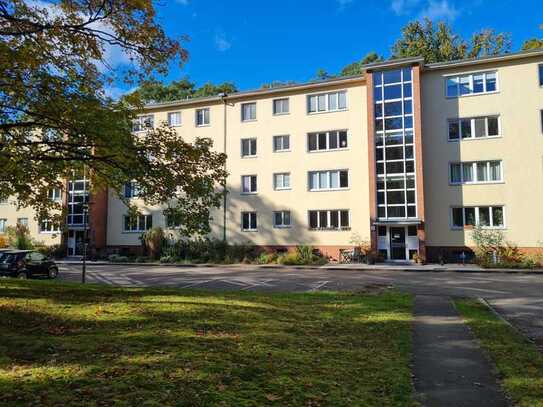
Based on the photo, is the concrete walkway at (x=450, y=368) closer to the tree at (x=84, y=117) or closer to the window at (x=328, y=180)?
the tree at (x=84, y=117)

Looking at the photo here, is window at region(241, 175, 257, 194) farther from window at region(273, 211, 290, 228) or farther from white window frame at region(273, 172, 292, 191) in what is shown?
window at region(273, 211, 290, 228)

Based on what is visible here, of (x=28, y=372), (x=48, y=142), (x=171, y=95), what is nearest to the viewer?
(x=28, y=372)

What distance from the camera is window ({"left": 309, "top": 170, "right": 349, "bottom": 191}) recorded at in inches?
1280

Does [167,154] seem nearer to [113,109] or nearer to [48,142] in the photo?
[113,109]

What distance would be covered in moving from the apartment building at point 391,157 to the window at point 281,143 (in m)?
0.08

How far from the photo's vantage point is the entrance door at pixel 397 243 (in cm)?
3006

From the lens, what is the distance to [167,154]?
1316 centimetres

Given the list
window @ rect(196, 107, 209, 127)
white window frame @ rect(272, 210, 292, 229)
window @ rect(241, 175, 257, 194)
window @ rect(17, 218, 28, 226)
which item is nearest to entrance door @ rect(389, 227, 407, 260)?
white window frame @ rect(272, 210, 292, 229)

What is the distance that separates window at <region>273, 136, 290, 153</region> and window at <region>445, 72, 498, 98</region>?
1191 cm

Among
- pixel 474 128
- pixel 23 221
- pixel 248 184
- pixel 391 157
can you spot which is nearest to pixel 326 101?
pixel 391 157

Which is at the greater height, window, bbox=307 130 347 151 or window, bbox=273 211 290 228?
window, bbox=307 130 347 151

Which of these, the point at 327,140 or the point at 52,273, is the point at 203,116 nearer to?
the point at 327,140

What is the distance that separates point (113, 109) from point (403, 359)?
1004cm

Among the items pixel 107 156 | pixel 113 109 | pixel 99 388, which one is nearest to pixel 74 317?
pixel 99 388
